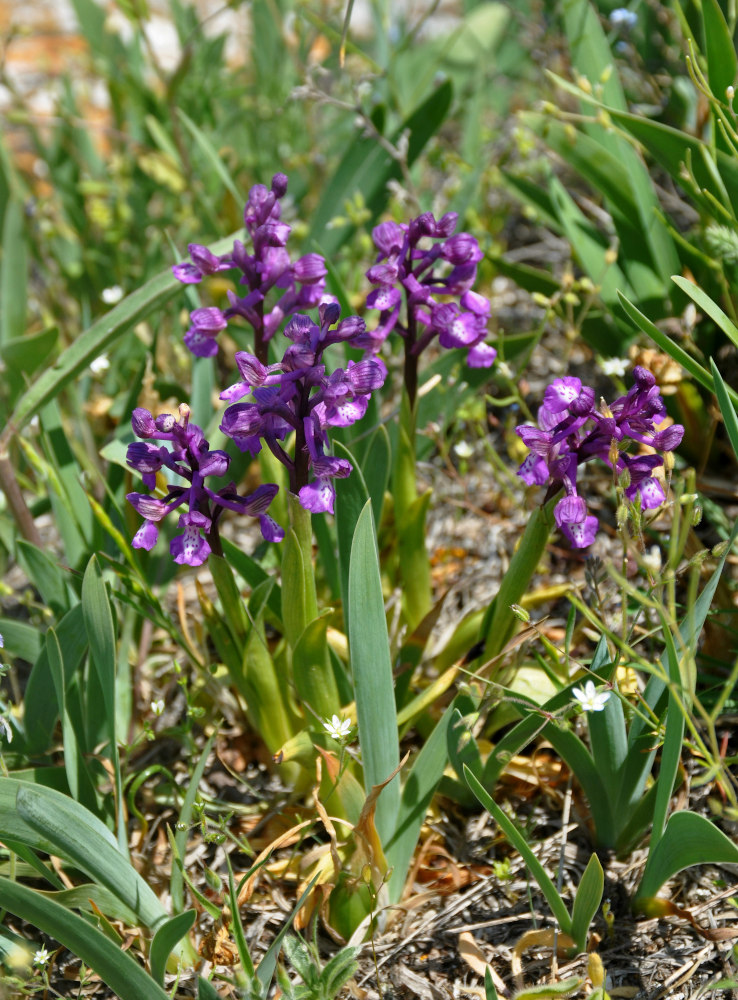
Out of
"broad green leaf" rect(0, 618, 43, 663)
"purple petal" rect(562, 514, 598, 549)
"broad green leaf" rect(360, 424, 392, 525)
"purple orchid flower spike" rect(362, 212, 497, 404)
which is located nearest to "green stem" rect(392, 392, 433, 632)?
"broad green leaf" rect(360, 424, 392, 525)

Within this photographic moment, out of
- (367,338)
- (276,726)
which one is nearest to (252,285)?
(367,338)

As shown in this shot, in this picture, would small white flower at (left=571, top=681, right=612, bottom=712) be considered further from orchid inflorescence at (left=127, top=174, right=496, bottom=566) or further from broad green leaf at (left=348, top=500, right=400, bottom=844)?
orchid inflorescence at (left=127, top=174, right=496, bottom=566)

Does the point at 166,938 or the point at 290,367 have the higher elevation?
the point at 290,367

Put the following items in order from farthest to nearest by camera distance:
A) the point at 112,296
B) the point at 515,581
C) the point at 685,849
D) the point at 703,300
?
the point at 112,296 < the point at 515,581 < the point at 703,300 < the point at 685,849

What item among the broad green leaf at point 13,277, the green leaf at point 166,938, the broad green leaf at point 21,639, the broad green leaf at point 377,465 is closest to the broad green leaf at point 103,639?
the green leaf at point 166,938

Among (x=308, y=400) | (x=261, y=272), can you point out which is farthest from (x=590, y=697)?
(x=261, y=272)

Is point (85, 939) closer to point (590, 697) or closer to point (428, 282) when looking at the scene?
point (590, 697)

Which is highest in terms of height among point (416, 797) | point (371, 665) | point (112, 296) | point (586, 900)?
point (112, 296)

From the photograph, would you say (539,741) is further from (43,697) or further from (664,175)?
(664,175)
